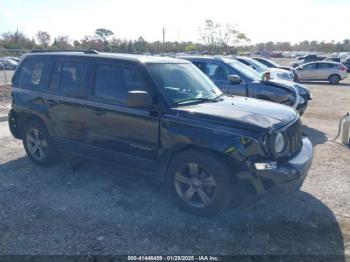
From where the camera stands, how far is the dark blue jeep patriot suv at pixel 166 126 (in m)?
3.63

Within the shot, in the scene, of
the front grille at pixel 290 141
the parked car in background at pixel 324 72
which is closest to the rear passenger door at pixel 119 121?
the front grille at pixel 290 141

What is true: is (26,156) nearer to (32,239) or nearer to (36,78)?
(36,78)

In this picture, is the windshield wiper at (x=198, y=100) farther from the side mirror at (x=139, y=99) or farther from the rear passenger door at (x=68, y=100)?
the rear passenger door at (x=68, y=100)

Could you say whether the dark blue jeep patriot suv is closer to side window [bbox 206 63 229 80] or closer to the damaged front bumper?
the damaged front bumper

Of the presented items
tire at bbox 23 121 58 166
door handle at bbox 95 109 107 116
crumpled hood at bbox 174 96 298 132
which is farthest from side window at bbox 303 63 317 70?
door handle at bbox 95 109 107 116

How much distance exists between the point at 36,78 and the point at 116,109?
6.30 ft

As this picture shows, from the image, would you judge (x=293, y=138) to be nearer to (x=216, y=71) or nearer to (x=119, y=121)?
(x=119, y=121)

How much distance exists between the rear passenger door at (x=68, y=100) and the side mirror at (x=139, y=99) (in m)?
1.14

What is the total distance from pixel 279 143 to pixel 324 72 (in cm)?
2173

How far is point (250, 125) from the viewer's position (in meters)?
3.62

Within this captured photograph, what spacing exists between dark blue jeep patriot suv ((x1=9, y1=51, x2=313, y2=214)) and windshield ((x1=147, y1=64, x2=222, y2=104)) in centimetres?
2

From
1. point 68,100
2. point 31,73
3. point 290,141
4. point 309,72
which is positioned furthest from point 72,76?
point 309,72

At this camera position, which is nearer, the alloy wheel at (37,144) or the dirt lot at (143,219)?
the dirt lot at (143,219)

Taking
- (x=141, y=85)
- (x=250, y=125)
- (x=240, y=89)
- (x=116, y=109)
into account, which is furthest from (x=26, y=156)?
(x=240, y=89)
